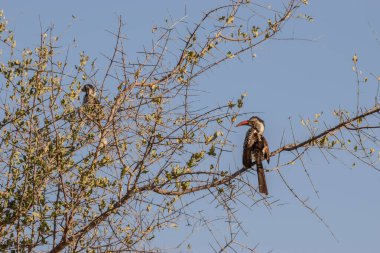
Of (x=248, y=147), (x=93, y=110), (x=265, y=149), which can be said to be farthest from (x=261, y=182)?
(x=93, y=110)

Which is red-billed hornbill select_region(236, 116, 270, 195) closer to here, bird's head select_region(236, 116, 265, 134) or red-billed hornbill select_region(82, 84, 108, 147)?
bird's head select_region(236, 116, 265, 134)

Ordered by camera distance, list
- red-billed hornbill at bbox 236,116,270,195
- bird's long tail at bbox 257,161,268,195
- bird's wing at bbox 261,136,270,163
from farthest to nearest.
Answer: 1. bird's wing at bbox 261,136,270,163
2. red-billed hornbill at bbox 236,116,270,195
3. bird's long tail at bbox 257,161,268,195

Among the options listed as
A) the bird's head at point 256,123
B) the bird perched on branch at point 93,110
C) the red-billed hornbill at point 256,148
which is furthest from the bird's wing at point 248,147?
the bird perched on branch at point 93,110

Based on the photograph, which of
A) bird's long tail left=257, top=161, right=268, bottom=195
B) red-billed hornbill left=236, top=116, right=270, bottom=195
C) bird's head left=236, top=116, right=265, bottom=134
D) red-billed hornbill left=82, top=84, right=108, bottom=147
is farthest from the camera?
bird's head left=236, top=116, right=265, bottom=134

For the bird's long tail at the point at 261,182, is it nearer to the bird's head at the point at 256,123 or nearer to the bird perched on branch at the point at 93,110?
the bird's head at the point at 256,123

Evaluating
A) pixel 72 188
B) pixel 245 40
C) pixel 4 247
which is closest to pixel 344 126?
pixel 245 40

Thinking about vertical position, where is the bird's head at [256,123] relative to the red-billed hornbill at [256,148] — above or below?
above

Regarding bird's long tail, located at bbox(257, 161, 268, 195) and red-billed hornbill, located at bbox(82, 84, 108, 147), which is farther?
bird's long tail, located at bbox(257, 161, 268, 195)

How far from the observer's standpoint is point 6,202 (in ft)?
21.7

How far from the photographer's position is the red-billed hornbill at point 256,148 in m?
8.95

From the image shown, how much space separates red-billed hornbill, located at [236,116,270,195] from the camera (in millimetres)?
8951

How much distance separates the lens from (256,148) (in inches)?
372

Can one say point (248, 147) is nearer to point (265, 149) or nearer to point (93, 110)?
point (265, 149)

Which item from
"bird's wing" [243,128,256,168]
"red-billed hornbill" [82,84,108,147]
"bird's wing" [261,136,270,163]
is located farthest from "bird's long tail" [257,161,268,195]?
"red-billed hornbill" [82,84,108,147]
